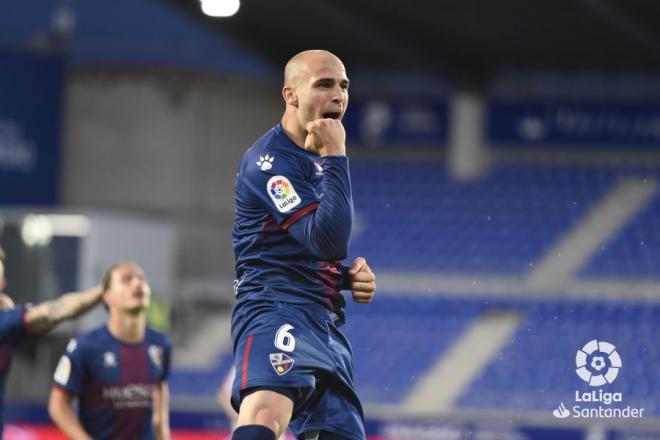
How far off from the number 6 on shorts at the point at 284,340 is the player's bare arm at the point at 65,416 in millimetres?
2683

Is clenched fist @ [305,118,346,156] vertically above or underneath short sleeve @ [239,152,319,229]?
above

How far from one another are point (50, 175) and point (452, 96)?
5.33 metres

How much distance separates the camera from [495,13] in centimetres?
1509

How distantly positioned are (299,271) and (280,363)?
13.0 inches

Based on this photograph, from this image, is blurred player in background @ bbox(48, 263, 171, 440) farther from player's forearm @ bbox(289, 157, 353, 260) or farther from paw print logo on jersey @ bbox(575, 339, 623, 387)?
player's forearm @ bbox(289, 157, 353, 260)

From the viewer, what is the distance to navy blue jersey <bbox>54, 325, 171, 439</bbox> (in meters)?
7.07

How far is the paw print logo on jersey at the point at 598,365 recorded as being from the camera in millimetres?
5152

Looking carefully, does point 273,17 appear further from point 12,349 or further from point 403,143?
point 12,349

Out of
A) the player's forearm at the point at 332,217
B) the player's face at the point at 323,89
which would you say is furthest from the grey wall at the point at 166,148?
the player's forearm at the point at 332,217

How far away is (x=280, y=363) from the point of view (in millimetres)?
4273

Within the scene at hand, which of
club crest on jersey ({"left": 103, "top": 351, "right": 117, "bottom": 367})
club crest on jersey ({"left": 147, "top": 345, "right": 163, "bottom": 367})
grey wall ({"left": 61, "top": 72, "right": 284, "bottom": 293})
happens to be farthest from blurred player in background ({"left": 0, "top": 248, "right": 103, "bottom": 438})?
grey wall ({"left": 61, "top": 72, "right": 284, "bottom": 293})

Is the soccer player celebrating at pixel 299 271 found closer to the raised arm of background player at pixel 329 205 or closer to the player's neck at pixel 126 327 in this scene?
the raised arm of background player at pixel 329 205

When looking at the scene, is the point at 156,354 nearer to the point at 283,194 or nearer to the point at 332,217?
the point at 283,194

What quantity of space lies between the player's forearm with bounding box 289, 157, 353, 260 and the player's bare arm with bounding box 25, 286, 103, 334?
2.69m
